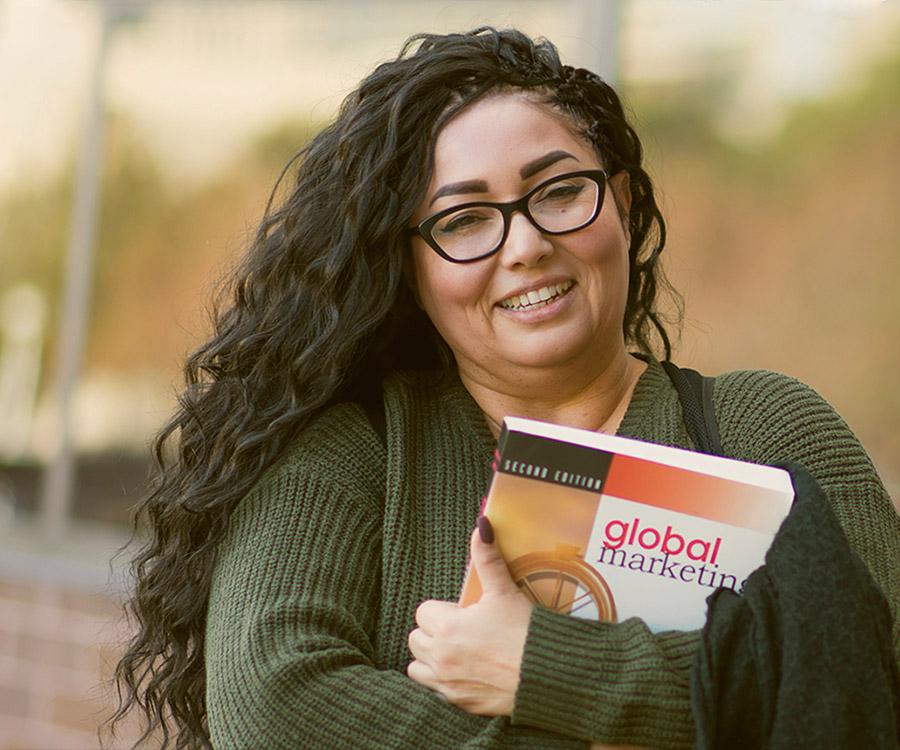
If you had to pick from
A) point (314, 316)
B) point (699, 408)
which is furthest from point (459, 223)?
point (699, 408)

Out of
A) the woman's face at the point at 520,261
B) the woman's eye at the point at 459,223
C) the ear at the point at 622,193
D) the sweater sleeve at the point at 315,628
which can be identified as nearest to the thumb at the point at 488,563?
the sweater sleeve at the point at 315,628

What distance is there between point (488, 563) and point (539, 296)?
0.47 m

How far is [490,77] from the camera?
204 centimetres

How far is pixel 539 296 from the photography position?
1936mm

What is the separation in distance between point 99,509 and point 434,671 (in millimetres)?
3253

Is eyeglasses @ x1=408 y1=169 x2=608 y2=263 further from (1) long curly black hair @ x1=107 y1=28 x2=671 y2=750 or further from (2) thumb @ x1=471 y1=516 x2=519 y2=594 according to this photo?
(2) thumb @ x1=471 y1=516 x2=519 y2=594

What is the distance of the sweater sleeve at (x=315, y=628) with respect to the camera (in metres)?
1.70

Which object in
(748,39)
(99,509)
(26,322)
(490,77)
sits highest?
(748,39)

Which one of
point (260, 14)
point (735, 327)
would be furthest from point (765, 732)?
point (260, 14)

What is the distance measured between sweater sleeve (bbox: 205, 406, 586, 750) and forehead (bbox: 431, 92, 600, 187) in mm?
436

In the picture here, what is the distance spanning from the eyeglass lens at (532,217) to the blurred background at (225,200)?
174 cm

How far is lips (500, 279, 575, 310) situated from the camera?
1.94 meters

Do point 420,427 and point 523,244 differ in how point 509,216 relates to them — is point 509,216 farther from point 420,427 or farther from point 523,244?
point 420,427

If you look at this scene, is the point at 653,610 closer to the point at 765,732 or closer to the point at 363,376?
the point at 765,732
